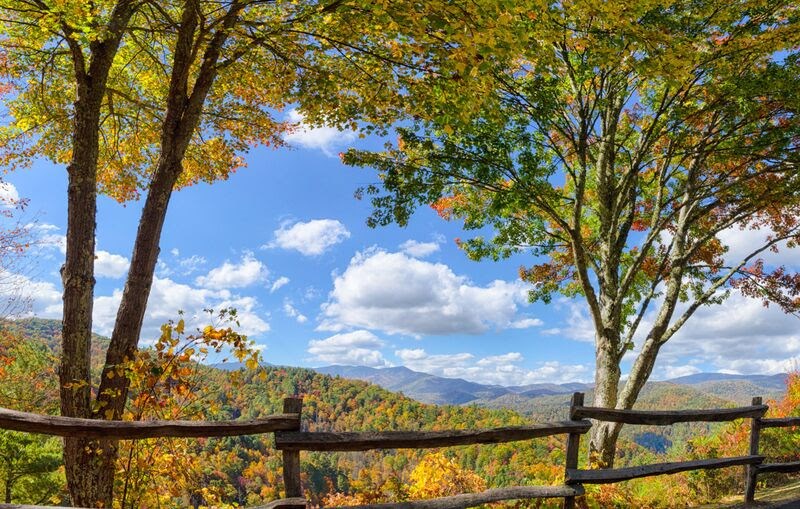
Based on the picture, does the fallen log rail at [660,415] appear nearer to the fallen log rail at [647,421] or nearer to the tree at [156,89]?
the fallen log rail at [647,421]

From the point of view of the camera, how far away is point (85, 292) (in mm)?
6848

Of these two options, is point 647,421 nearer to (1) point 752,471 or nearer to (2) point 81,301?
(1) point 752,471

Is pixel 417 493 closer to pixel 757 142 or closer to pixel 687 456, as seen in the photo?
pixel 687 456

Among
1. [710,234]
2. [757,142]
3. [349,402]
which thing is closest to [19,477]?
[710,234]

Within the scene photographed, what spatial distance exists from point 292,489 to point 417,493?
19.3 feet

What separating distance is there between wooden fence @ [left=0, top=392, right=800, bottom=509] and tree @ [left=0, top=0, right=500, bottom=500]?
2.35 metres

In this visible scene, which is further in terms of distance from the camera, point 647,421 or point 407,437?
point 647,421

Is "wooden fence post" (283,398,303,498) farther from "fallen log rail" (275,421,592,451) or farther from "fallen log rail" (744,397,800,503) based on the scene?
"fallen log rail" (744,397,800,503)

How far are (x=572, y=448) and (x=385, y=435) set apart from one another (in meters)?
2.46

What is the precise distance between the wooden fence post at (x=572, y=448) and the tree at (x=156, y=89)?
13.7 ft

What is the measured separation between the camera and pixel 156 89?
38.7ft

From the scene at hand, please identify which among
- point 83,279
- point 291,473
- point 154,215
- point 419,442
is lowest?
point 291,473

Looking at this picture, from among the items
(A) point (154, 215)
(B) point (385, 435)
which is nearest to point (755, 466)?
(B) point (385, 435)

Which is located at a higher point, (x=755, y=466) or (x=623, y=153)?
(x=623, y=153)
